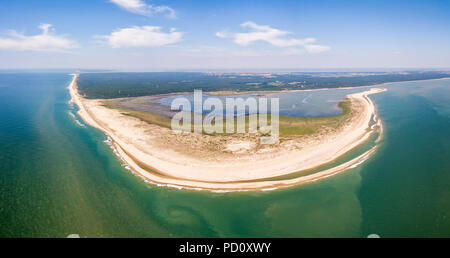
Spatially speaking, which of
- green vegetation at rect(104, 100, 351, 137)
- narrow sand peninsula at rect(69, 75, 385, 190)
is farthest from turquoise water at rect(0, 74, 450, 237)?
green vegetation at rect(104, 100, 351, 137)

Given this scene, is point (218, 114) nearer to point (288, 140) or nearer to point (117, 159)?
point (288, 140)

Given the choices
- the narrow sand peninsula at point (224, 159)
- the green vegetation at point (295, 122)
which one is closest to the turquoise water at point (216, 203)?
the narrow sand peninsula at point (224, 159)

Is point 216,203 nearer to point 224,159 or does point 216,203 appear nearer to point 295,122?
point 224,159

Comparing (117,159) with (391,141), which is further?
(391,141)

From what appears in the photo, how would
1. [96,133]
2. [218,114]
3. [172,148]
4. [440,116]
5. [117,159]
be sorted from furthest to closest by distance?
[218,114], [440,116], [96,133], [172,148], [117,159]

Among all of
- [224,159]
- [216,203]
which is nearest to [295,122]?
[224,159]

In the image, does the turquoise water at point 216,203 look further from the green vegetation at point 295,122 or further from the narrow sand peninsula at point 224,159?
the green vegetation at point 295,122
